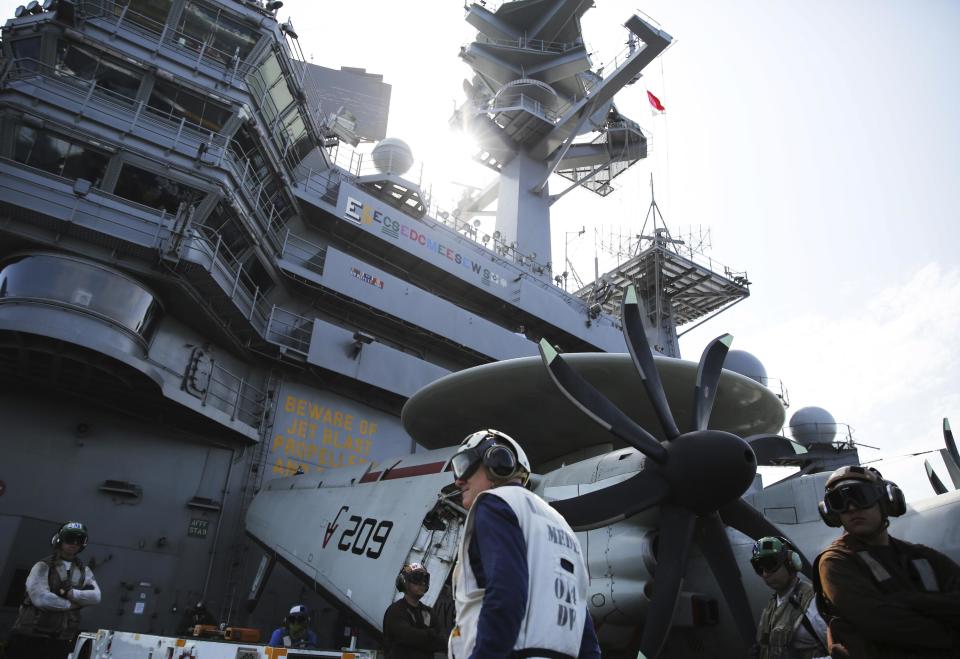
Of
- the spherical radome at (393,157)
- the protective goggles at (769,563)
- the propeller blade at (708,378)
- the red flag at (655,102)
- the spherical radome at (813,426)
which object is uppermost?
the red flag at (655,102)

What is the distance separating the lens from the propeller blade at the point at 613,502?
710 cm

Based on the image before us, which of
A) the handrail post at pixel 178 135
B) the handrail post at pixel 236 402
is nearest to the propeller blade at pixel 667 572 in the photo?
the handrail post at pixel 236 402

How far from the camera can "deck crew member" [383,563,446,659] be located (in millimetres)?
4891

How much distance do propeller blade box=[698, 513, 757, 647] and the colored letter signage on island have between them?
35.6ft

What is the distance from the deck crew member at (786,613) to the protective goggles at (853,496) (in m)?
1.89

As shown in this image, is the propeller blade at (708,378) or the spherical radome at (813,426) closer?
the propeller blade at (708,378)

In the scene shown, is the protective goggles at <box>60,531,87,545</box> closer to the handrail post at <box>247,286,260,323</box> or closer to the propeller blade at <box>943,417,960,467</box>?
the handrail post at <box>247,286,260,323</box>

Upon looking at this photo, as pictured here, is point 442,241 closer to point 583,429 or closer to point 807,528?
point 583,429

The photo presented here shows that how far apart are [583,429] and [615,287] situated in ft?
60.4

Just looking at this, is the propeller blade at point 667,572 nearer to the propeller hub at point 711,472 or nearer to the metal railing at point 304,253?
the propeller hub at point 711,472

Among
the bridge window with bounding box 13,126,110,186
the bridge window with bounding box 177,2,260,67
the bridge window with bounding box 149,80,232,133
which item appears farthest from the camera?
the bridge window with bounding box 177,2,260,67

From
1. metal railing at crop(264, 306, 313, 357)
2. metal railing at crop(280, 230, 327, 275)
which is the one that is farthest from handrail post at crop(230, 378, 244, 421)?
metal railing at crop(280, 230, 327, 275)

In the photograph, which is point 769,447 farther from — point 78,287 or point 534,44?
point 534,44

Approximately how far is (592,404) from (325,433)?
1054cm
